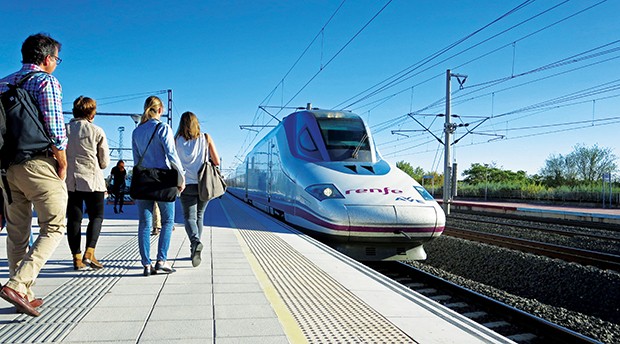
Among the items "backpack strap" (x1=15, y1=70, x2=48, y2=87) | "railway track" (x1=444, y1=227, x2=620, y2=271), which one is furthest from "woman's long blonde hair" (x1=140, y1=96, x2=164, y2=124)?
"railway track" (x1=444, y1=227, x2=620, y2=271)

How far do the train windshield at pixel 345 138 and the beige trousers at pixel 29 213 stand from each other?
19.3ft

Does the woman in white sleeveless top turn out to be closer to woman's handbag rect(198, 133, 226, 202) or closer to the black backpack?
woman's handbag rect(198, 133, 226, 202)

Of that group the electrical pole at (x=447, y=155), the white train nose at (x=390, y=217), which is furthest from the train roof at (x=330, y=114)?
the electrical pole at (x=447, y=155)

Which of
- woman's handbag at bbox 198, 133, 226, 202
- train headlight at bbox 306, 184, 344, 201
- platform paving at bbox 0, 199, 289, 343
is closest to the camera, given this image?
platform paving at bbox 0, 199, 289, 343

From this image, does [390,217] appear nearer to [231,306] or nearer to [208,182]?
[208,182]

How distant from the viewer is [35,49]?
329 cm

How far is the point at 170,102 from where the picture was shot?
82.1 feet

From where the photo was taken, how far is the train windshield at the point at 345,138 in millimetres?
8789

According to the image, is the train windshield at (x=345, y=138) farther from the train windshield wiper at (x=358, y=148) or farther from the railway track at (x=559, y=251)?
the railway track at (x=559, y=251)

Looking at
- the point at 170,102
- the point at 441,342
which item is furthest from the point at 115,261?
the point at 170,102

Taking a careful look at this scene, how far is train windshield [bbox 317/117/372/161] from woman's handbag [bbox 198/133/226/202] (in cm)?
368

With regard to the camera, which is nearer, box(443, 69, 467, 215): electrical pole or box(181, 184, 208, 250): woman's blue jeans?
box(181, 184, 208, 250): woman's blue jeans

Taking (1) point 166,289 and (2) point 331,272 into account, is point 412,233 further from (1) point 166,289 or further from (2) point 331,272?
(1) point 166,289

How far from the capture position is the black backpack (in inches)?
118
